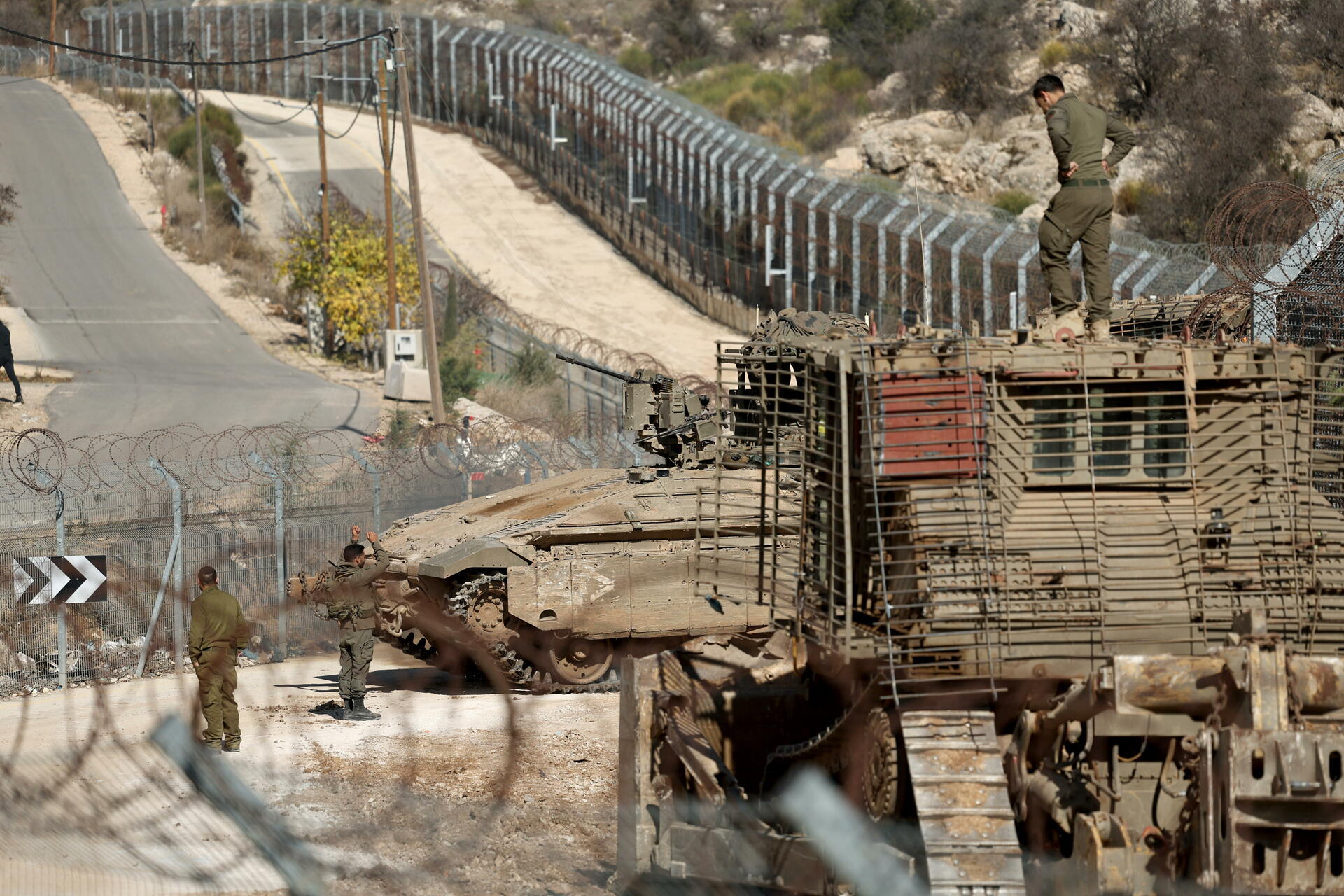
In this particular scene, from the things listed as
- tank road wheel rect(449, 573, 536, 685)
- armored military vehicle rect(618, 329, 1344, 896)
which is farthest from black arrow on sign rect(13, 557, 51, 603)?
armored military vehicle rect(618, 329, 1344, 896)

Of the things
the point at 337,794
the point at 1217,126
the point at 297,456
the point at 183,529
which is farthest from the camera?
the point at 1217,126

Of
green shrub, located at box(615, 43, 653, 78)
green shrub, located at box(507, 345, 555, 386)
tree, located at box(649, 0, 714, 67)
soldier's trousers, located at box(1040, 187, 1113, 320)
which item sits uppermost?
→ tree, located at box(649, 0, 714, 67)

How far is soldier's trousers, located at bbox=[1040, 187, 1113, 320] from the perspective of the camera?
972 centimetres

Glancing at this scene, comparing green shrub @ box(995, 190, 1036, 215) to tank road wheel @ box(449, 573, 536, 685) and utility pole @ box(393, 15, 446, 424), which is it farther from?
tank road wheel @ box(449, 573, 536, 685)

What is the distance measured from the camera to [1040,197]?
4028cm

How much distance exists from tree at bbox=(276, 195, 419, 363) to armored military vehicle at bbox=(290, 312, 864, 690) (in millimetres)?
22780

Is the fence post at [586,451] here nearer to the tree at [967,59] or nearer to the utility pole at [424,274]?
the utility pole at [424,274]

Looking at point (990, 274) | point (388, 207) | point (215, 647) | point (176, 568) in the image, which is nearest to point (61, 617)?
point (176, 568)

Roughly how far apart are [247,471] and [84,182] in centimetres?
3694

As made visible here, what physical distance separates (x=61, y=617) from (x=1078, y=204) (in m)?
10.4

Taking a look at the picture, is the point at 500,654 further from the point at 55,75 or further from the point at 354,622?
the point at 55,75

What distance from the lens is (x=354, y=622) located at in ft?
47.9

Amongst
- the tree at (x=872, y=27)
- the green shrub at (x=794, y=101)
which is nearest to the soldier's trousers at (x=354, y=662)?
the green shrub at (x=794, y=101)

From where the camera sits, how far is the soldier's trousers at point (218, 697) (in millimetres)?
12656
